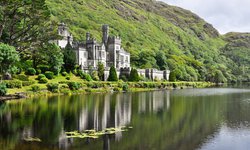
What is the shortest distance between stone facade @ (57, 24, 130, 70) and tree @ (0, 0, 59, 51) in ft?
90.5

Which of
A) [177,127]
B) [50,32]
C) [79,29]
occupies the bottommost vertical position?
[177,127]

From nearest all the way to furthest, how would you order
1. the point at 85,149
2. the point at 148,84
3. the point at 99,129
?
the point at 85,149, the point at 99,129, the point at 148,84

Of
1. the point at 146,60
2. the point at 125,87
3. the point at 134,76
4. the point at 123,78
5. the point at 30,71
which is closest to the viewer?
the point at 30,71

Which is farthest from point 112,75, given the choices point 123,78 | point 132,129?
point 132,129

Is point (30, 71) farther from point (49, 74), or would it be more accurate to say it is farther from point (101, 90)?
point (101, 90)

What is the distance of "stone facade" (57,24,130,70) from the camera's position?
339 feet

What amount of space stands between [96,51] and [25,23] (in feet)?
134

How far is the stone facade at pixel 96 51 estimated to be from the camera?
103 metres

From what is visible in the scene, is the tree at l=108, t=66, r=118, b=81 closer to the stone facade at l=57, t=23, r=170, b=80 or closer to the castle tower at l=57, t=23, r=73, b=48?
the stone facade at l=57, t=23, r=170, b=80

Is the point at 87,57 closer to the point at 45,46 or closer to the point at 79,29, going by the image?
the point at 45,46

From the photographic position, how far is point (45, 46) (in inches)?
2805

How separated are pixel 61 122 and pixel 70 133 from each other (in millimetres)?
5217

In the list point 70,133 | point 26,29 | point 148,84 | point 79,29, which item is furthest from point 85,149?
point 79,29

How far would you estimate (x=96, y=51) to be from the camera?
106938mm
